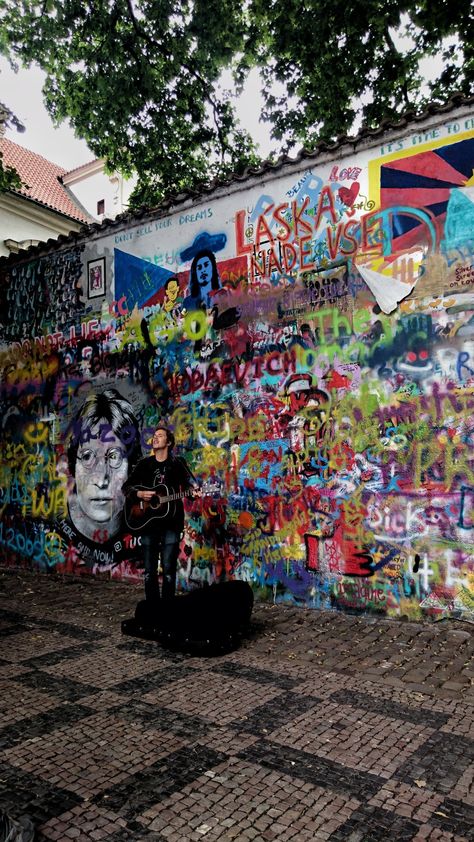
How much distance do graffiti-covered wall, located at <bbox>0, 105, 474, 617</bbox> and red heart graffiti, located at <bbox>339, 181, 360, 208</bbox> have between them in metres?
0.03

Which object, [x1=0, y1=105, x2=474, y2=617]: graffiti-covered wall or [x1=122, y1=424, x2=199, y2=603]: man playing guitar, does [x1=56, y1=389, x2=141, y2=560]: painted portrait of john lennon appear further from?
[x1=122, y1=424, x2=199, y2=603]: man playing guitar

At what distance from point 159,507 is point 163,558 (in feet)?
1.94

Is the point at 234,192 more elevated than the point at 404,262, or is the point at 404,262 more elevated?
the point at 234,192

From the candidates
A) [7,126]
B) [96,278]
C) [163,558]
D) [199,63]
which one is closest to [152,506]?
[163,558]

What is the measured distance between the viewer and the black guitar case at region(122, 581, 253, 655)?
5426 mm

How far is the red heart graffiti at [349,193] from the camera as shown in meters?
6.78

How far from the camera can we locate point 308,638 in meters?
5.88

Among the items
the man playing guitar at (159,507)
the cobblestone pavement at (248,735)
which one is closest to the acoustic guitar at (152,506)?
the man playing guitar at (159,507)

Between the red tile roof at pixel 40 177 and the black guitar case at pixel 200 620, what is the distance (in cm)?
1925

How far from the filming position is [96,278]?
9.47 meters

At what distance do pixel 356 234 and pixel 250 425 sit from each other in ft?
8.33

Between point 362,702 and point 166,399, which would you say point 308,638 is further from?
point 166,399

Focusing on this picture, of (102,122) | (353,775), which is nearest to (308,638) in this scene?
(353,775)

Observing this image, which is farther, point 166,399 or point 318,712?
point 166,399
